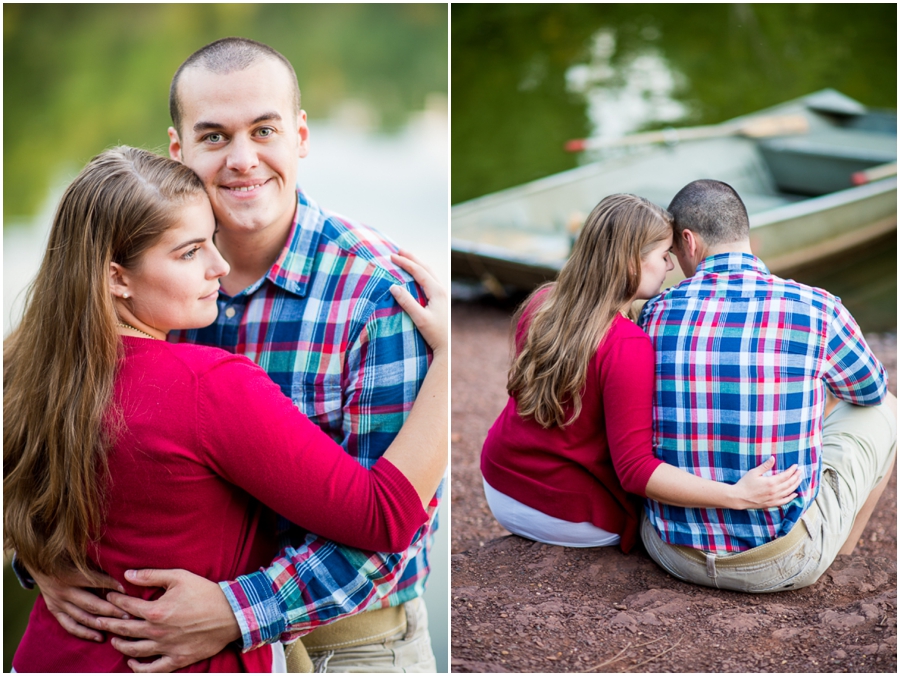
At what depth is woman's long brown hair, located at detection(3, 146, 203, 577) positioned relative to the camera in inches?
58.3

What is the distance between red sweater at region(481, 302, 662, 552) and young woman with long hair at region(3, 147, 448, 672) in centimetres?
53

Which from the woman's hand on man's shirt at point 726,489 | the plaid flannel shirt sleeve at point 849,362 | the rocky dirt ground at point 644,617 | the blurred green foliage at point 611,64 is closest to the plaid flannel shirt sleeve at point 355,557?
the rocky dirt ground at point 644,617

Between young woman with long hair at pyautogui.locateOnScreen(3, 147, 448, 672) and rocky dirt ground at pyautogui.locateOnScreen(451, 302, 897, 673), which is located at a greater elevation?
young woman with long hair at pyautogui.locateOnScreen(3, 147, 448, 672)

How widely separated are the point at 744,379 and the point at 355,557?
912 millimetres

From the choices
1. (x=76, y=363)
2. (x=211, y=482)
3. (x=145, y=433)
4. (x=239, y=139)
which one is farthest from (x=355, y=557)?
(x=239, y=139)

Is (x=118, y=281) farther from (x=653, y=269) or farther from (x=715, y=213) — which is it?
(x=715, y=213)

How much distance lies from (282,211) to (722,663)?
4.30 feet

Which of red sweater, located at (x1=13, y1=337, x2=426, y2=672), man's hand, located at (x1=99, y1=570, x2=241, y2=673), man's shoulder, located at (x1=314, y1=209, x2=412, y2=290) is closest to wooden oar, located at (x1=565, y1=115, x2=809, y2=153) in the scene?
man's shoulder, located at (x1=314, y1=209, x2=412, y2=290)

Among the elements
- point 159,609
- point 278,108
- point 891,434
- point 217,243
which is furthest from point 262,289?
point 891,434

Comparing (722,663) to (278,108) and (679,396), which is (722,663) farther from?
(278,108)

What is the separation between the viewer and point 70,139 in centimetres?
844

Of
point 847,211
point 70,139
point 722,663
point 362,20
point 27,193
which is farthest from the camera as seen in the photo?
point 362,20

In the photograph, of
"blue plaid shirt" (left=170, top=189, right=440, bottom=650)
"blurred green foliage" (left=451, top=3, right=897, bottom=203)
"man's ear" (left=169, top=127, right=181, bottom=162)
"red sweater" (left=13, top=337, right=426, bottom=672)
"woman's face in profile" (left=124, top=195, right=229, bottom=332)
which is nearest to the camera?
"red sweater" (left=13, top=337, right=426, bottom=672)

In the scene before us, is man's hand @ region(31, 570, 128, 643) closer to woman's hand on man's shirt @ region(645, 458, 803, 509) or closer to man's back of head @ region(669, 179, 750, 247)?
woman's hand on man's shirt @ region(645, 458, 803, 509)
